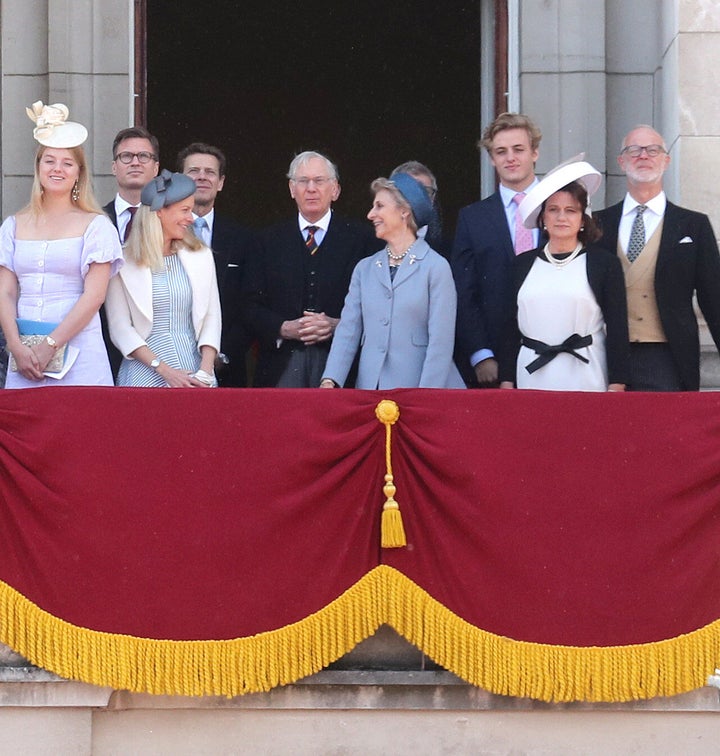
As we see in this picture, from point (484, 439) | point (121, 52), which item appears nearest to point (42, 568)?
point (484, 439)

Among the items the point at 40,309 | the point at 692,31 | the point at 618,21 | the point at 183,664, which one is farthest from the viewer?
the point at 618,21

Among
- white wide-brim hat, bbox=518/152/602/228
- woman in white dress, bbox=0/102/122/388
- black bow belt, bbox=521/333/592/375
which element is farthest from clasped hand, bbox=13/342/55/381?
white wide-brim hat, bbox=518/152/602/228

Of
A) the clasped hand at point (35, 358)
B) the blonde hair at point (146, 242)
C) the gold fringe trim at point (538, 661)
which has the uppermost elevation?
the blonde hair at point (146, 242)

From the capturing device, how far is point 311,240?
7359 millimetres

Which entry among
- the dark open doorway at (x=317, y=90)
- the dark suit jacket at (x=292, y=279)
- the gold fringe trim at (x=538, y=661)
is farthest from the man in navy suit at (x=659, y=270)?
the dark open doorway at (x=317, y=90)

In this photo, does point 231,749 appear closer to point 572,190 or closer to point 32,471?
point 32,471

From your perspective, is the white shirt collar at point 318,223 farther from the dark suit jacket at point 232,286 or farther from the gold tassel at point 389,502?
the gold tassel at point 389,502

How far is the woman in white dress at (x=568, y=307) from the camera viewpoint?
6.42 meters

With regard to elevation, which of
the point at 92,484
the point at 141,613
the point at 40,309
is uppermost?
the point at 40,309

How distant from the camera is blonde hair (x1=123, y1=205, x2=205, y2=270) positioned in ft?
21.9

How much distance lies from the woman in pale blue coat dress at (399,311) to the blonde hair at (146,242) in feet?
2.72

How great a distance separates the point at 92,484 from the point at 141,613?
0.50 meters

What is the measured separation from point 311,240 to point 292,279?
0.73ft

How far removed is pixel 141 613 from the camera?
5.77 meters
